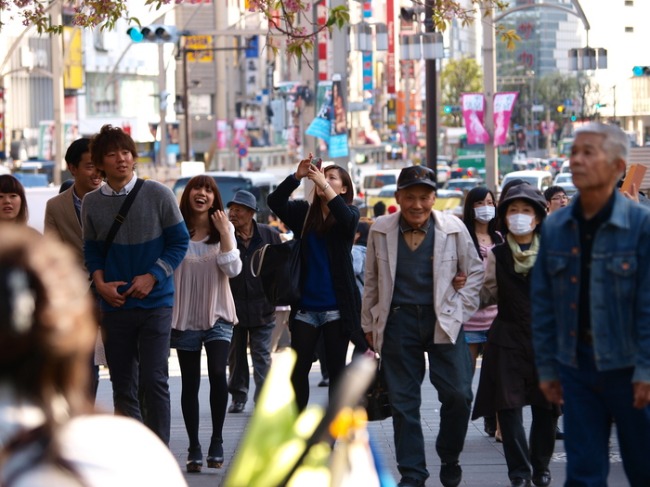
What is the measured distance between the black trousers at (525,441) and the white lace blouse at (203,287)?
194cm

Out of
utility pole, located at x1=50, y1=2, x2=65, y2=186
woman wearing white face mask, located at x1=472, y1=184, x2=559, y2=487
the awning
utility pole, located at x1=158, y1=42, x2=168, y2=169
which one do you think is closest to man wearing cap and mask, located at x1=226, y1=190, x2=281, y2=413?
woman wearing white face mask, located at x1=472, y1=184, x2=559, y2=487

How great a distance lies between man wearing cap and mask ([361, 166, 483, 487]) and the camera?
768cm

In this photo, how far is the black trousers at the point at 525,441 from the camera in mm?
7809

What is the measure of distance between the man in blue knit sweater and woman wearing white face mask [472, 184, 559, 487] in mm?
1760

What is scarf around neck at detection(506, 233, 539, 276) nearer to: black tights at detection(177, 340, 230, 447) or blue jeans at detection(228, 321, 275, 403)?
black tights at detection(177, 340, 230, 447)

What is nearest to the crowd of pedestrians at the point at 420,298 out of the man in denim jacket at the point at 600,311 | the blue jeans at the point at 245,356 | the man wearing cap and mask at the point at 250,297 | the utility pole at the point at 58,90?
the man in denim jacket at the point at 600,311

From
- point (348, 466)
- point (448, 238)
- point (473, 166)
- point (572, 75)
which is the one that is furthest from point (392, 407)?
point (572, 75)

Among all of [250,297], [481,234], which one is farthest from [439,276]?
[250,297]

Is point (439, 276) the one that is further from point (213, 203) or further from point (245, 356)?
point (245, 356)

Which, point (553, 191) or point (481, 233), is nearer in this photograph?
point (481, 233)

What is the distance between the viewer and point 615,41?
172625 millimetres

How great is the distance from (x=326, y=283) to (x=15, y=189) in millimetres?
1937

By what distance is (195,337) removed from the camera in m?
8.78

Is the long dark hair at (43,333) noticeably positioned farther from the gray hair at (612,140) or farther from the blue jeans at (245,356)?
the blue jeans at (245,356)
